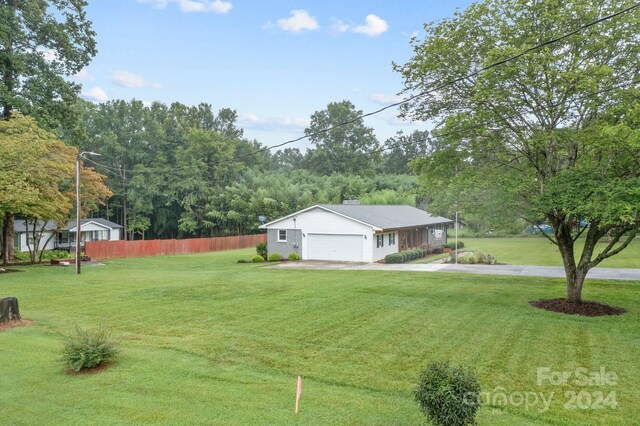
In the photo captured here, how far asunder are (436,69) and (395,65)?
1501mm

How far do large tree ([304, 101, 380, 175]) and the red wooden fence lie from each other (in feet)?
79.5

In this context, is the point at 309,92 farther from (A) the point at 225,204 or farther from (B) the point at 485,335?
(A) the point at 225,204

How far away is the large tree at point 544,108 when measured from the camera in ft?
35.1

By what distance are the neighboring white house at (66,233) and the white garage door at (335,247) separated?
2177 cm

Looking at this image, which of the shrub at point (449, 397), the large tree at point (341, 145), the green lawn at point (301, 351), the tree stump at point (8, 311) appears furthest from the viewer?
the large tree at point (341, 145)

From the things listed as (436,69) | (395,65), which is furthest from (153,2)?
(436,69)

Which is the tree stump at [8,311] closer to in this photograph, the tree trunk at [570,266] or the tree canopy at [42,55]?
the tree trunk at [570,266]

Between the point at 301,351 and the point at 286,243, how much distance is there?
845 inches

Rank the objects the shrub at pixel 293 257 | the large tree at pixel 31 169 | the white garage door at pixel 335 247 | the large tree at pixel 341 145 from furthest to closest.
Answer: the large tree at pixel 341 145 → the shrub at pixel 293 257 → the white garage door at pixel 335 247 → the large tree at pixel 31 169

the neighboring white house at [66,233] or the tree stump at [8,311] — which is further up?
the neighboring white house at [66,233]

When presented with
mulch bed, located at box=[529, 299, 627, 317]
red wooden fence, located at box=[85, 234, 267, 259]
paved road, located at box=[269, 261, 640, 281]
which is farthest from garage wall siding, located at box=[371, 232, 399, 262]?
red wooden fence, located at box=[85, 234, 267, 259]

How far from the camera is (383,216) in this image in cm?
3209

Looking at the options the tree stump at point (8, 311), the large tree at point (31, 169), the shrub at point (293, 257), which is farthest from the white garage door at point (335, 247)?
the tree stump at point (8, 311)

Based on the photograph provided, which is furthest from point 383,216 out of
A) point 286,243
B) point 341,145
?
point 341,145
